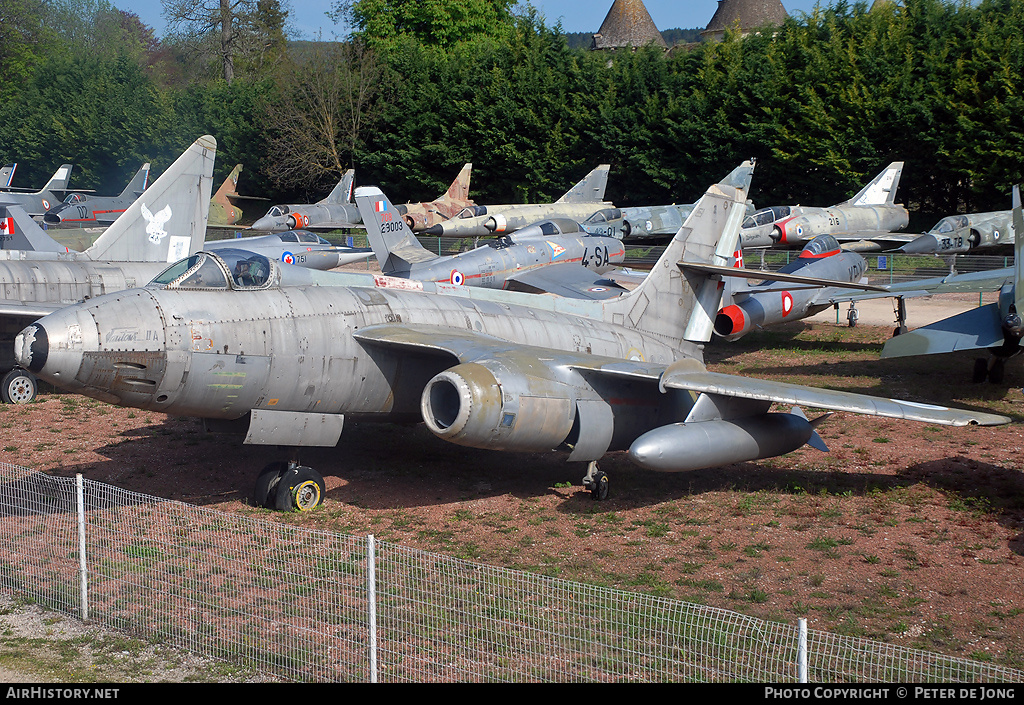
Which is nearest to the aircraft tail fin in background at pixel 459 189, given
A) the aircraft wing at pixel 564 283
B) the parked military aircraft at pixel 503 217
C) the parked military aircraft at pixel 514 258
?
the parked military aircraft at pixel 503 217

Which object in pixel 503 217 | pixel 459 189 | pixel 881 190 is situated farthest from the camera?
pixel 459 189

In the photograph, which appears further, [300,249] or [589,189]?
[589,189]

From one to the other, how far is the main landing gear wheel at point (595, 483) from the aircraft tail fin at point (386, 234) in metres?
12.6

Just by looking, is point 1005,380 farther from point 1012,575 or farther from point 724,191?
point 1012,575

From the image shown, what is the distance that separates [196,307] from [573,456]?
4.77m

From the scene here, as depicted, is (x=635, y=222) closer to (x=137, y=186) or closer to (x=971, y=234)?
(x=971, y=234)

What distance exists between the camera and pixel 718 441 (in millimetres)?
11172

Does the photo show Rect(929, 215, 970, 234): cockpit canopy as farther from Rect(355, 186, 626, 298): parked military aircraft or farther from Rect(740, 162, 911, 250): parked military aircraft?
Rect(355, 186, 626, 298): parked military aircraft

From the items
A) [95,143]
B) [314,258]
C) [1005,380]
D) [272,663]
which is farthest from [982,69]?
[95,143]

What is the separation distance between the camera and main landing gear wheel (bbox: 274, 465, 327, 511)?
11227 millimetres

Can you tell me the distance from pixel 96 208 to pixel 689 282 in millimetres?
40463

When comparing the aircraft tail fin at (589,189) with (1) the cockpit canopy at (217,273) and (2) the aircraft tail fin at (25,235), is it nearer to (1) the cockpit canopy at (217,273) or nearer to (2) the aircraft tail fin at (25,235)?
(2) the aircraft tail fin at (25,235)

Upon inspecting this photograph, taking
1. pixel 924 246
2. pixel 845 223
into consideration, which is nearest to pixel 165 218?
pixel 845 223

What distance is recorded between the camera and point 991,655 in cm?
741
